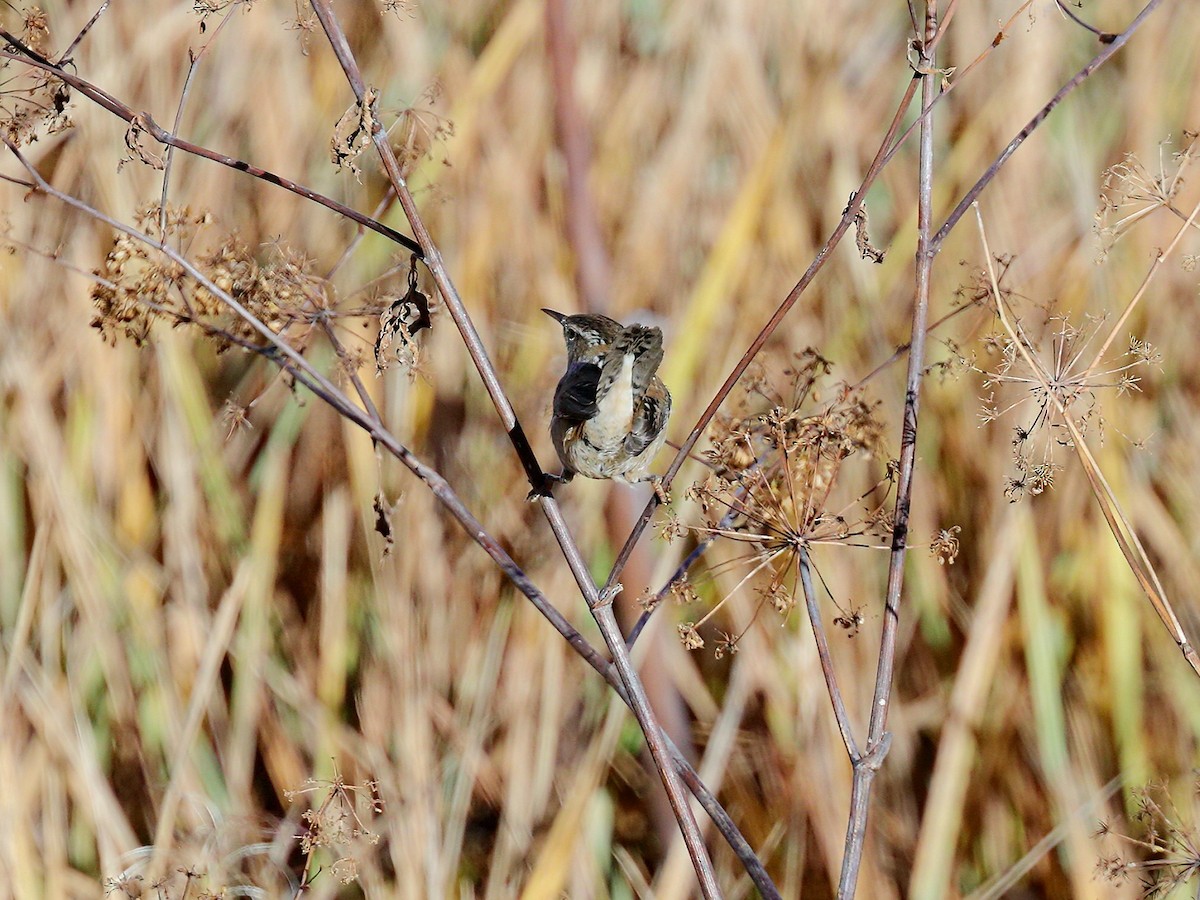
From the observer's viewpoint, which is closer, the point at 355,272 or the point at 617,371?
the point at 617,371

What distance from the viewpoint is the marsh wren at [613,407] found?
129 cm

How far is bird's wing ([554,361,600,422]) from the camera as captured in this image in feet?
4.48

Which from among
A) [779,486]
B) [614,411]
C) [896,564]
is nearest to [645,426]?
[614,411]

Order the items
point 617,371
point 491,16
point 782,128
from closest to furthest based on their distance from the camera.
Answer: point 617,371
point 782,128
point 491,16

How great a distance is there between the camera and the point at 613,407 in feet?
4.29

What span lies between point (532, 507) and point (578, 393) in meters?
0.57

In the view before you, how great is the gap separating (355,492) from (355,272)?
0.41m

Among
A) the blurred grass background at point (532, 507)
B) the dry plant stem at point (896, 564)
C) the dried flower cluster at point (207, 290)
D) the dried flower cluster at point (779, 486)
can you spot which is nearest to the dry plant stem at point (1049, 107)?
the dry plant stem at point (896, 564)

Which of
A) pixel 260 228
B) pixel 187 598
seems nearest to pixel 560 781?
pixel 187 598

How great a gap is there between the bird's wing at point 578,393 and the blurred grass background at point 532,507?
32cm

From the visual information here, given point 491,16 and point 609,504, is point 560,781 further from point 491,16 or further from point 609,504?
point 491,16

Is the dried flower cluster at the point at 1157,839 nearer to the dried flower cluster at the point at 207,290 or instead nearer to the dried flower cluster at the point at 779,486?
the dried flower cluster at the point at 779,486

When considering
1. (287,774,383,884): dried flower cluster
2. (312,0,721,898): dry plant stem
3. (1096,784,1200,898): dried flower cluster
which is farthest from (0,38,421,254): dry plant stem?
(1096,784,1200,898): dried flower cluster

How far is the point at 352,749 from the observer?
1928 millimetres
